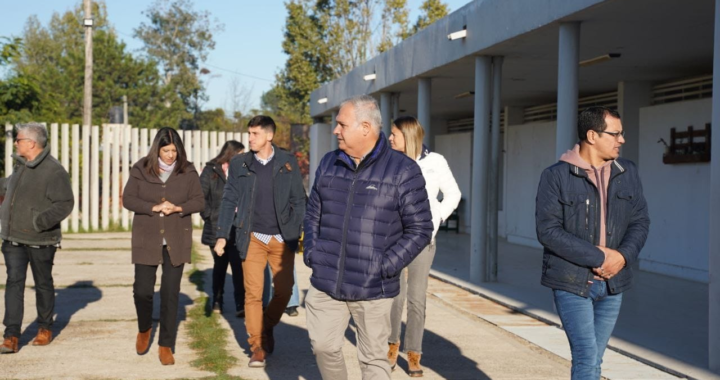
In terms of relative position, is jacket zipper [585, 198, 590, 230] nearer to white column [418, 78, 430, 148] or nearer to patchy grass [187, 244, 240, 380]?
patchy grass [187, 244, 240, 380]

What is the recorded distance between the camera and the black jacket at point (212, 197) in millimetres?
9875

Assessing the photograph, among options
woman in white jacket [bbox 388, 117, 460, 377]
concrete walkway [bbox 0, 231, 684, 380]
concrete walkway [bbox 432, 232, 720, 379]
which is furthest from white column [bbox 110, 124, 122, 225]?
woman in white jacket [bbox 388, 117, 460, 377]

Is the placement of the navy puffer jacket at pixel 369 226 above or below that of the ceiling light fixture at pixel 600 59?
below

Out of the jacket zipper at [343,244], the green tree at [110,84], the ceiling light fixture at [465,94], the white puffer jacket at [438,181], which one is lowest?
the jacket zipper at [343,244]

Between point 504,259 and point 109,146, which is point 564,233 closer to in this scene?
point 504,259

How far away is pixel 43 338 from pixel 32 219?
104 cm

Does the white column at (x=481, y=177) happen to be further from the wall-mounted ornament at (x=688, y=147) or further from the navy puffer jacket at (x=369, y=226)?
the navy puffer jacket at (x=369, y=226)

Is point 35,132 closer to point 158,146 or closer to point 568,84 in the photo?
point 158,146

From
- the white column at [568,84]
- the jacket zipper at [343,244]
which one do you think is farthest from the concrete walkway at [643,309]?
the jacket zipper at [343,244]

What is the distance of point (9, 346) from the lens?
752 cm

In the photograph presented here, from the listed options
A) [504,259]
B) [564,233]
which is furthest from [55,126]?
[564,233]

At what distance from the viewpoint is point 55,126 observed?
21328 millimetres

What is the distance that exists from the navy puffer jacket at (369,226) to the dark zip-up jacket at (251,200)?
234cm

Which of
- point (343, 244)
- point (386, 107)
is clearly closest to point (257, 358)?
point (343, 244)
